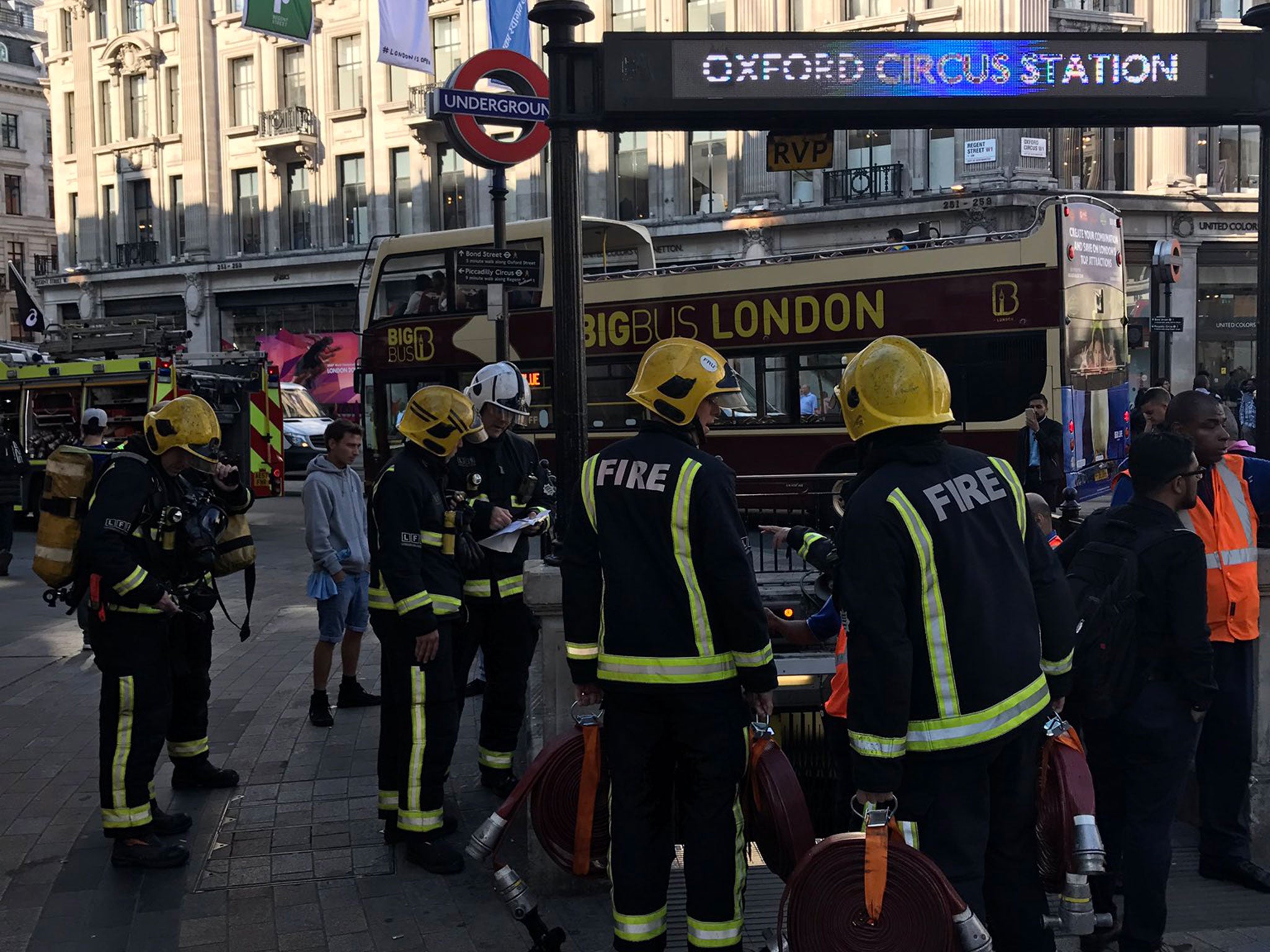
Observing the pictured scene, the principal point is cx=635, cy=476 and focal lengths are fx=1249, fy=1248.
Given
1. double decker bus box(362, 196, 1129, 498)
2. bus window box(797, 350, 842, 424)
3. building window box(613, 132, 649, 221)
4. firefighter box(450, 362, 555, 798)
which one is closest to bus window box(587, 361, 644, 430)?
double decker bus box(362, 196, 1129, 498)

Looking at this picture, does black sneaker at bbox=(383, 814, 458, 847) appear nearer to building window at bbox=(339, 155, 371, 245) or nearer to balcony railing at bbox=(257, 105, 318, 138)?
building window at bbox=(339, 155, 371, 245)

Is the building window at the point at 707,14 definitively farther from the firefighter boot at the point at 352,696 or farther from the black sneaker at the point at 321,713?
the black sneaker at the point at 321,713

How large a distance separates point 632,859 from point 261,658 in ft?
19.8

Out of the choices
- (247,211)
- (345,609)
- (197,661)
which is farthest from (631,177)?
(197,661)

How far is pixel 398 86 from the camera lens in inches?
1423

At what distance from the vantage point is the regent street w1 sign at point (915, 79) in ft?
18.0

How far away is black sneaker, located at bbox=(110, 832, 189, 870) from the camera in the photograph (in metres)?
4.96

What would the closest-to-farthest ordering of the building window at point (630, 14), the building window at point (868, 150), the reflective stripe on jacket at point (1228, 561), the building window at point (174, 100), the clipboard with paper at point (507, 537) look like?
the reflective stripe on jacket at point (1228, 561) < the clipboard with paper at point (507, 537) < the building window at point (868, 150) < the building window at point (630, 14) < the building window at point (174, 100)

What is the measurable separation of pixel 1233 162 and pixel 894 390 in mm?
30732

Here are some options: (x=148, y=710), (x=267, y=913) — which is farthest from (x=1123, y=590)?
(x=148, y=710)

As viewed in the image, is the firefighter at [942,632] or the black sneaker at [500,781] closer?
the firefighter at [942,632]

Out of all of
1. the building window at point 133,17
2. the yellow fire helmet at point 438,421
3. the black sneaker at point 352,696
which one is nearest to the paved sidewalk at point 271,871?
the black sneaker at point 352,696

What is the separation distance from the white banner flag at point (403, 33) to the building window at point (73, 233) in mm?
34266

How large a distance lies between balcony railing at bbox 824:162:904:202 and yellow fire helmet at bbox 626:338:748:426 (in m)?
26.0
